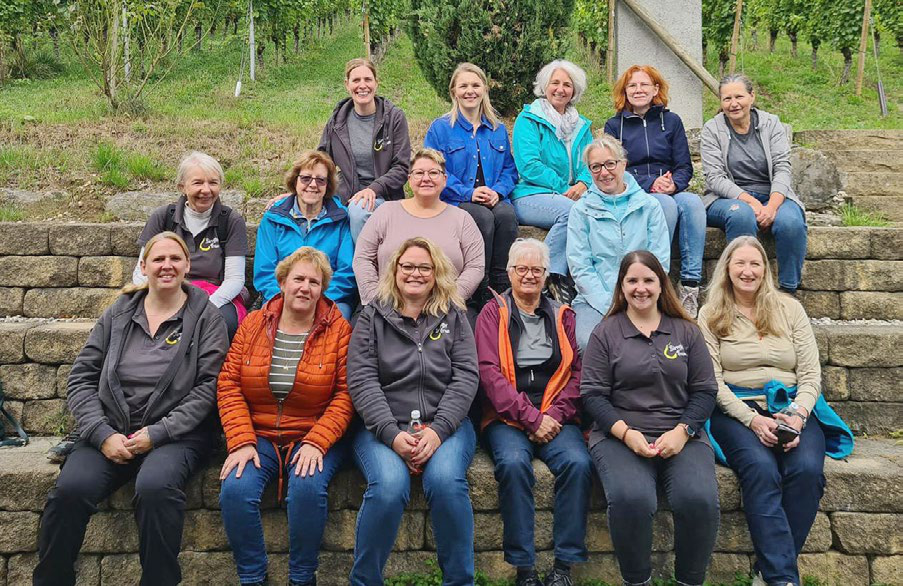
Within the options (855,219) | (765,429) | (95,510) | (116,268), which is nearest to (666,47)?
(855,219)

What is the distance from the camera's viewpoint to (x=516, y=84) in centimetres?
746

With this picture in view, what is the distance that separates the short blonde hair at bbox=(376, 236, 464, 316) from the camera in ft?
11.0

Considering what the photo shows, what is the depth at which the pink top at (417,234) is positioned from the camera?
393 cm

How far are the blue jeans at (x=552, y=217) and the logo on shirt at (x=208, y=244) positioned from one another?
6.17 feet

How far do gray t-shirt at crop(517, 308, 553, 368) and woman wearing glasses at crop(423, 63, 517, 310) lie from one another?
868mm

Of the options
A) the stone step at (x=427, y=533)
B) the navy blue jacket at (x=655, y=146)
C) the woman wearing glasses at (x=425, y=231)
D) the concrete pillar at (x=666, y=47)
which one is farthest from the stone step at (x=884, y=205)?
the woman wearing glasses at (x=425, y=231)

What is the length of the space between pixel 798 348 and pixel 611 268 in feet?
3.42

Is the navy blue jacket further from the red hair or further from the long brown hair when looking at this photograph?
the long brown hair

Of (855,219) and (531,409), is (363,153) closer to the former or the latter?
(531,409)

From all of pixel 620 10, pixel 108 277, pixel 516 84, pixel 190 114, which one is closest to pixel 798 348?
pixel 108 277

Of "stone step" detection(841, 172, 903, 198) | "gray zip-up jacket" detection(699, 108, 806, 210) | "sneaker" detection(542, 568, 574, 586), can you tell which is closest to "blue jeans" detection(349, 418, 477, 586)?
"sneaker" detection(542, 568, 574, 586)

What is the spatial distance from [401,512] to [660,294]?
5.18ft

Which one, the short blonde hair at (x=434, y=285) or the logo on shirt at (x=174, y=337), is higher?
the short blonde hair at (x=434, y=285)

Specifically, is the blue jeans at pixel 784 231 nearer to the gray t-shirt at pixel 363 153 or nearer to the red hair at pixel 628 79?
the red hair at pixel 628 79
